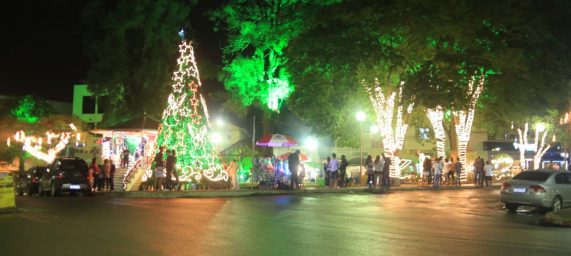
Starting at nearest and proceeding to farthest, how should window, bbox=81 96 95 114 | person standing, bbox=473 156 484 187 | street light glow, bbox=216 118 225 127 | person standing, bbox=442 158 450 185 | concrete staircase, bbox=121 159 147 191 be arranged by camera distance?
concrete staircase, bbox=121 159 147 191, person standing, bbox=473 156 484 187, person standing, bbox=442 158 450 185, street light glow, bbox=216 118 225 127, window, bbox=81 96 95 114

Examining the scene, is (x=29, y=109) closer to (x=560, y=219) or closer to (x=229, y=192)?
(x=229, y=192)

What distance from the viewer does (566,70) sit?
29625 mm

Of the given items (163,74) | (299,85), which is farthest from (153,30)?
(299,85)

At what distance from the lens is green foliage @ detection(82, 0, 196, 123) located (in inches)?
1679

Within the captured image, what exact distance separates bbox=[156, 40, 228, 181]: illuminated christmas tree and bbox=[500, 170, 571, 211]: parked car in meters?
13.1

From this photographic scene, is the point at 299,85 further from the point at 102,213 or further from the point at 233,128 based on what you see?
the point at 102,213

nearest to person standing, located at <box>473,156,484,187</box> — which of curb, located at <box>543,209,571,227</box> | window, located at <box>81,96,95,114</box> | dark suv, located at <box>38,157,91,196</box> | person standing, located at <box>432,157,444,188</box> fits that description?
person standing, located at <box>432,157,444,188</box>

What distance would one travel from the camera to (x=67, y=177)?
25656mm

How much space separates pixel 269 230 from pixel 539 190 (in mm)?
10786

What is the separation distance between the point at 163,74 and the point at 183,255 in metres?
35.1

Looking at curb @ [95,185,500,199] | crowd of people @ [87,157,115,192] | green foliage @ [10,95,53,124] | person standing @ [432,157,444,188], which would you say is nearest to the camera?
curb @ [95,185,500,199]

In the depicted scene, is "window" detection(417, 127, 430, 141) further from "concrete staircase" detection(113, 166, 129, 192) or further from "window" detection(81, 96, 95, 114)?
"concrete staircase" detection(113, 166, 129, 192)

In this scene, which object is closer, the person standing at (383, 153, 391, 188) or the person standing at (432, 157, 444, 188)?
the person standing at (383, 153, 391, 188)

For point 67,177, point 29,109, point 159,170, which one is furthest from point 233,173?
point 29,109
